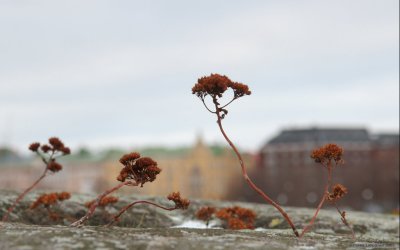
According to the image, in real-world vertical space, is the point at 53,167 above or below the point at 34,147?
below

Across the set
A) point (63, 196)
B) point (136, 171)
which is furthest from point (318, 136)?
point (136, 171)

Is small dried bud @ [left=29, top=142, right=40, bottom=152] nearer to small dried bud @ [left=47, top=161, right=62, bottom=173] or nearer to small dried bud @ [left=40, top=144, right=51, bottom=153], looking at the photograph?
small dried bud @ [left=40, top=144, right=51, bottom=153]

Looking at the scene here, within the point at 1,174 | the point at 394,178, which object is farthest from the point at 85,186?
the point at 394,178

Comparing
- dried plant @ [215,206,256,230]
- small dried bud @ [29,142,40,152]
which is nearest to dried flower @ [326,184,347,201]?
dried plant @ [215,206,256,230]

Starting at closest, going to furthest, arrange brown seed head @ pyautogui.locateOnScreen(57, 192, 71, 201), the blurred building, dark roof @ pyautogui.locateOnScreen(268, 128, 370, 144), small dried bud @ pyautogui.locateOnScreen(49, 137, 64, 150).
Answer: small dried bud @ pyautogui.locateOnScreen(49, 137, 64, 150) → brown seed head @ pyautogui.locateOnScreen(57, 192, 71, 201) → the blurred building → dark roof @ pyautogui.locateOnScreen(268, 128, 370, 144)

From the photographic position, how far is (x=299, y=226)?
718 centimetres

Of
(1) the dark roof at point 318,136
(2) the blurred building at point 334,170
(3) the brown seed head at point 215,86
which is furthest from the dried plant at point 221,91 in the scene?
(1) the dark roof at point 318,136

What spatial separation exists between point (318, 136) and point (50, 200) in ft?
341

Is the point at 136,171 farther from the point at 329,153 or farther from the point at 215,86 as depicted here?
the point at 329,153

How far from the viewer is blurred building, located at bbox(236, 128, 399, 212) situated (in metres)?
75.9

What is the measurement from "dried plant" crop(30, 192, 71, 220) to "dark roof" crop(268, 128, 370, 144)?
102489 millimetres

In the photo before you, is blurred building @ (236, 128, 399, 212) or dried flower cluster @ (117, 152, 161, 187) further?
blurred building @ (236, 128, 399, 212)

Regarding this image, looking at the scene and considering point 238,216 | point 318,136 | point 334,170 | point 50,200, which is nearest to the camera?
point 50,200

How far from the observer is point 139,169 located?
4781mm
